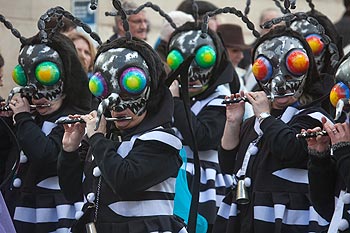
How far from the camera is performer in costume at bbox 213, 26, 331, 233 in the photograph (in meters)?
7.31

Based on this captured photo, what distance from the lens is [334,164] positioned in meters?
6.75

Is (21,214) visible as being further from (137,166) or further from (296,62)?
(296,62)

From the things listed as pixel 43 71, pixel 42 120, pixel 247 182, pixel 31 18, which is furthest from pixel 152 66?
pixel 31 18

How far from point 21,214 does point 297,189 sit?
182 cm

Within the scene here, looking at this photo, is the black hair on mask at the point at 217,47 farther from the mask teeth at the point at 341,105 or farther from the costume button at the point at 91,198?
the mask teeth at the point at 341,105

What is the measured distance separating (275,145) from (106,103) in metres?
1.07

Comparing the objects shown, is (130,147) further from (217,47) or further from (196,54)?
(217,47)

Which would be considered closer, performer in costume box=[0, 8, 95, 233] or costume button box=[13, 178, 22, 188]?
performer in costume box=[0, 8, 95, 233]

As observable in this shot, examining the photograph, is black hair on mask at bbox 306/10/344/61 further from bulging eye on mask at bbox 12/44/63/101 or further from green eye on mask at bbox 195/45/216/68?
bulging eye on mask at bbox 12/44/63/101

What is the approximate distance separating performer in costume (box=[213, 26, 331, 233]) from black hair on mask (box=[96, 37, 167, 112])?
2.19 ft

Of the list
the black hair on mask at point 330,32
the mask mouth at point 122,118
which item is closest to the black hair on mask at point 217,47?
the black hair on mask at point 330,32

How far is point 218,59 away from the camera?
28.7 ft

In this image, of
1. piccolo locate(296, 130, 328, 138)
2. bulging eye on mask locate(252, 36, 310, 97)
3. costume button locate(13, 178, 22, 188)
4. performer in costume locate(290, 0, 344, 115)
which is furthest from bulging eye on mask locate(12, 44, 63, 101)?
piccolo locate(296, 130, 328, 138)

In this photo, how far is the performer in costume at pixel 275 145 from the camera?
731cm
